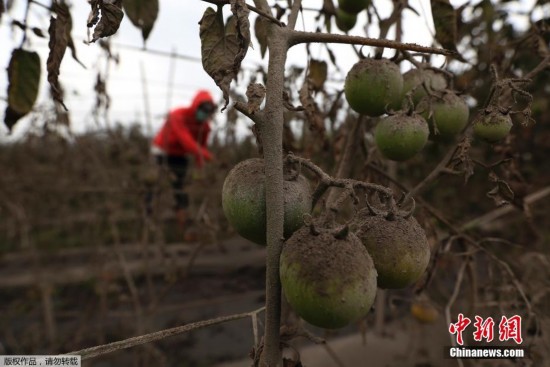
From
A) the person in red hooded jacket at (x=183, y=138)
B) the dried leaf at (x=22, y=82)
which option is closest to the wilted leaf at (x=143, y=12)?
the dried leaf at (x=22, y=82)

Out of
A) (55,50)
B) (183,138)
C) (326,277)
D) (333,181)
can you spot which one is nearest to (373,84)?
(333,181)

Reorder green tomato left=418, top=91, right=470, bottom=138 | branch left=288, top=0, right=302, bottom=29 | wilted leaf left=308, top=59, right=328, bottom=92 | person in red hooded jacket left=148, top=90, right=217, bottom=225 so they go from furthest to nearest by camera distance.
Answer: person in red hooded jacket left=148, top=90, right=217, bottom=225 → wilted leaf left=308, top=59, right=328, bottom=92 → green tomato left=418, top=91, right=470, bottom=138 → branch left=288, top=0, right=302, bottom=29

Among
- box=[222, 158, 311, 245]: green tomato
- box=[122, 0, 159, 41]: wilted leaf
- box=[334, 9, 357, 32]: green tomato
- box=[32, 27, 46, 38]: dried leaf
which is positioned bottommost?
box=[222, 158, 311, 245]: green tomato

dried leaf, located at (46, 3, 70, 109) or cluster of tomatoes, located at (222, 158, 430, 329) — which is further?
dried leaf, located at (46, 3, 70, 109)

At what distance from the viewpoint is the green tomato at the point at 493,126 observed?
0.89 metres

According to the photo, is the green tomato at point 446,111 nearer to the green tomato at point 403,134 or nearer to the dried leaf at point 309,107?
the green tomato at point 403,134

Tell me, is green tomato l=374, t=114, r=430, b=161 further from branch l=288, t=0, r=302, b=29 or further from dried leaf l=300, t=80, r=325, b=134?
branch l=288, t=0, r=302, b=29

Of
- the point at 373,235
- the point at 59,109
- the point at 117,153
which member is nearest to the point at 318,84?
the point at 373,235

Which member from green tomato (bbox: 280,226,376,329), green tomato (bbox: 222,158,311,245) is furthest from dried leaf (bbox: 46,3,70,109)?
green tomato (bbox: 280,226,376,329)

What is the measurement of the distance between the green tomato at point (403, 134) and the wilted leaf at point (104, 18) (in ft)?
1.93

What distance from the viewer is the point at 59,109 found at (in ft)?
8.80

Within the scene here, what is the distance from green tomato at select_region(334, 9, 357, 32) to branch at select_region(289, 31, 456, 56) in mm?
613

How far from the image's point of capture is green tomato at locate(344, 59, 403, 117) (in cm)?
93

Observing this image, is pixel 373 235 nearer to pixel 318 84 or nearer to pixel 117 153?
pixel 318 84
